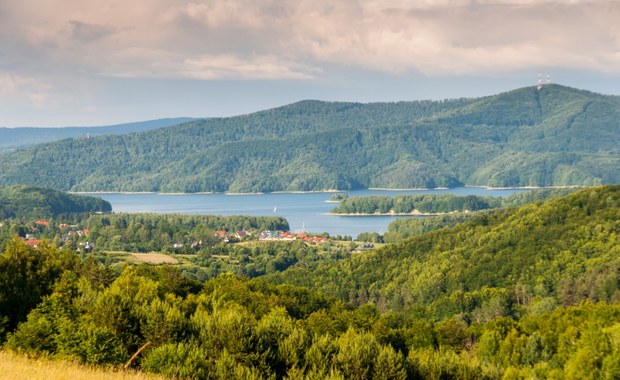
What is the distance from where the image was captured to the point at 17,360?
1845 cm

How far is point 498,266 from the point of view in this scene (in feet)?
302

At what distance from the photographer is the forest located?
23.5m

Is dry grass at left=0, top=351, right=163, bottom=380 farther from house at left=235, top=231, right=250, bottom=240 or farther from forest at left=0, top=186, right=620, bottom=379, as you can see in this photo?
house at left=235, top=231, right=250, bottom=240

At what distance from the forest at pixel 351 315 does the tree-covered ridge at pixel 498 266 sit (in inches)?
9.1

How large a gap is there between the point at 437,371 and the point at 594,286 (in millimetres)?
52879

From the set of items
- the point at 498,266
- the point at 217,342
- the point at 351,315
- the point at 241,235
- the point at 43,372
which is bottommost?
the point at 241,235

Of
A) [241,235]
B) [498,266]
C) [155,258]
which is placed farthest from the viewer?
[241,235]

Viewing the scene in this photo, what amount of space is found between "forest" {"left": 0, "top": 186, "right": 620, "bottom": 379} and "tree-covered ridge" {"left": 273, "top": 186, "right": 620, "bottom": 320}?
0.23 meters

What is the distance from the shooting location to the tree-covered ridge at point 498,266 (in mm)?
75375

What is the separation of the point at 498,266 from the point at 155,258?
160 ft

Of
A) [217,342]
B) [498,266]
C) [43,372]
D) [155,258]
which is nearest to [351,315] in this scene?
[217,342]

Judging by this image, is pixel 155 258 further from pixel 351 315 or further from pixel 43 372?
pixel 43 372

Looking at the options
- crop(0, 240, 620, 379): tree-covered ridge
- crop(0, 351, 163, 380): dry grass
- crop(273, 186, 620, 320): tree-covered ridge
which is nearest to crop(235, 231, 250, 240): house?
crop(273, 186, 620, 320): tree-covered ridge

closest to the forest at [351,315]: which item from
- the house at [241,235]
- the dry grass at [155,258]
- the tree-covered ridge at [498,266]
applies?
the tree-covered ridge at [498,266]
